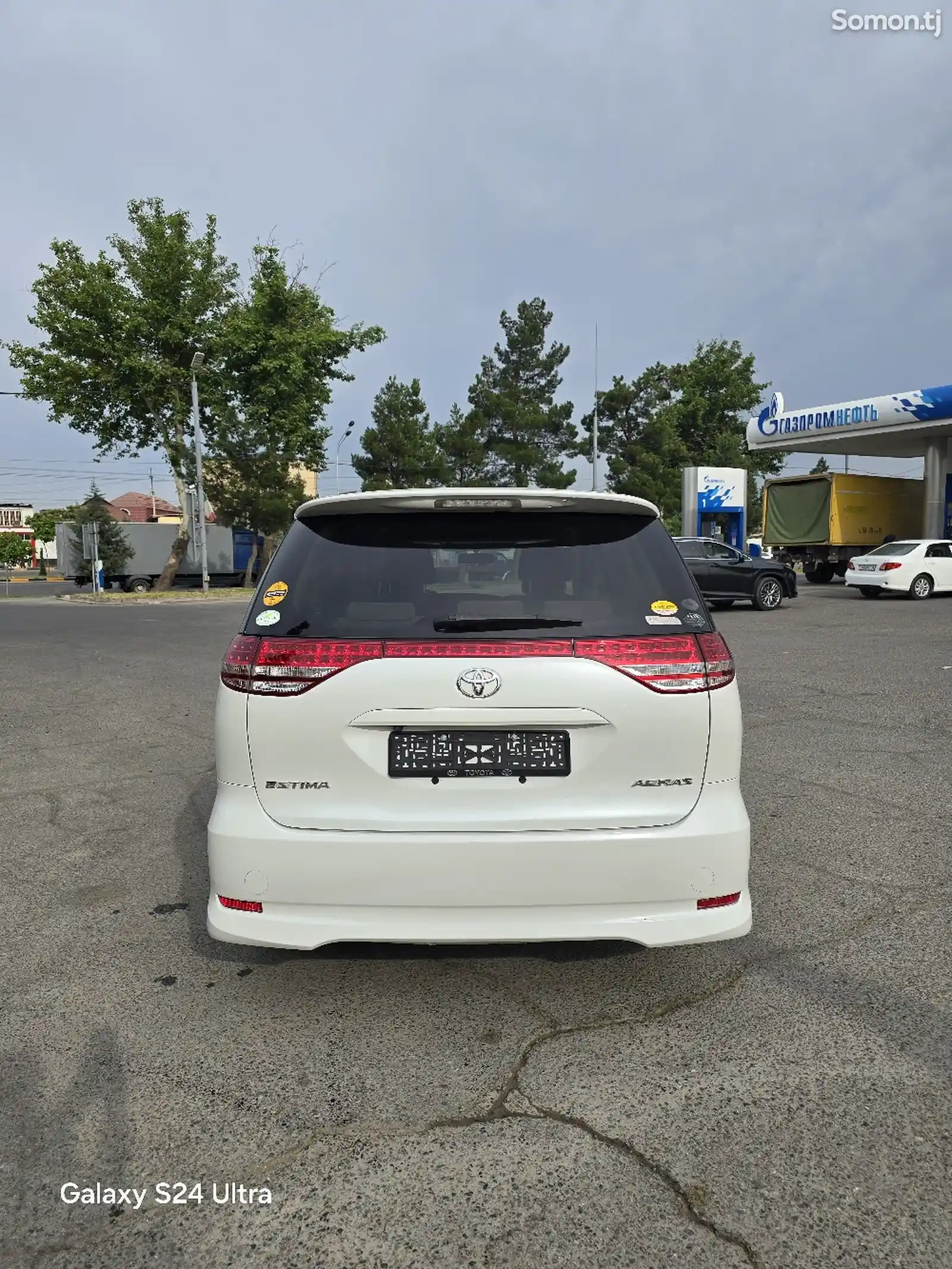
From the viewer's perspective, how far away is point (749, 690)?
31.0ft

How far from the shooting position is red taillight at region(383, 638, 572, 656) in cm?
274

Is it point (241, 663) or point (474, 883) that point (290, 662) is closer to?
point (241, 663)

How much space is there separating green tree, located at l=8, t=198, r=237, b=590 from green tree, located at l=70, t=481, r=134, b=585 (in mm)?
5914

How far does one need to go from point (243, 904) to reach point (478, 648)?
1103 mm

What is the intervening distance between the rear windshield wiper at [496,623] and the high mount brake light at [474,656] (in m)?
0.05

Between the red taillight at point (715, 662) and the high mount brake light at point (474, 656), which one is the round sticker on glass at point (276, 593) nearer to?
the high mount brake light at point (474, 656)

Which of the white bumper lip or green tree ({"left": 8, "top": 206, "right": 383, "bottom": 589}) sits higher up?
green tree ({"left": 8, "top": 206, "right": 383, "bottom": 589})

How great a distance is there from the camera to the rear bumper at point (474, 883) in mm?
2705

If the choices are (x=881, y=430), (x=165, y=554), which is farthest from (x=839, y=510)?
(x=165, y=554)

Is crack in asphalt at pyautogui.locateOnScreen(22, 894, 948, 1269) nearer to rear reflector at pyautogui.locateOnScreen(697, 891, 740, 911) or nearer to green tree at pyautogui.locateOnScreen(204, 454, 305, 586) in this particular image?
rear reflector at pyautogui.locateOnScreen(697, 891, 740, 911)

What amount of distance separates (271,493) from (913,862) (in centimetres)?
3430

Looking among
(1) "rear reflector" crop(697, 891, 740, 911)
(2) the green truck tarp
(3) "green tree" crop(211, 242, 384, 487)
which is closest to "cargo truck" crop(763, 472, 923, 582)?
(2) the green truck tarp

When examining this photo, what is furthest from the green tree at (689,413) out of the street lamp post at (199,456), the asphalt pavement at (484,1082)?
the asphalt pavement at (484,1082)

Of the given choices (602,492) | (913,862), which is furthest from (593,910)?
(913,862)
